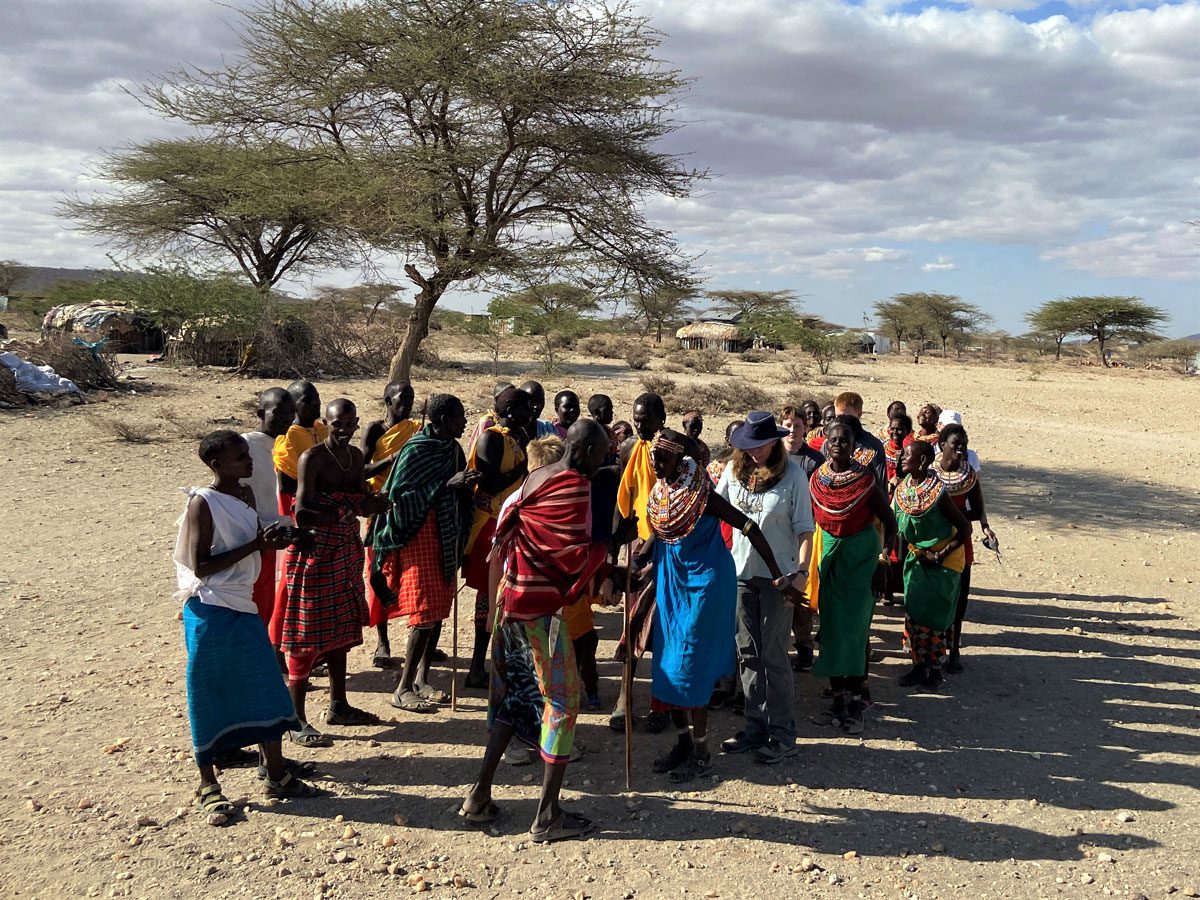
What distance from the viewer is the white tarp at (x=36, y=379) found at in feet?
49.7

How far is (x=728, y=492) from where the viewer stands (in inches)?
179

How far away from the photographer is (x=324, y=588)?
4402 millimetres

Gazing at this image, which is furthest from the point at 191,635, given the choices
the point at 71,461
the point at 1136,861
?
the point at 71,461

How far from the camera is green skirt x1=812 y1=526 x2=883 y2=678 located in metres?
4.70

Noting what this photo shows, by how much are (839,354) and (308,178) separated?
1132 inches

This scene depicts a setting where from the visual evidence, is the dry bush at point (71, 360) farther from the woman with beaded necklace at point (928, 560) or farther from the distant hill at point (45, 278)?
the woman with beaded necklace at point (928, 560)

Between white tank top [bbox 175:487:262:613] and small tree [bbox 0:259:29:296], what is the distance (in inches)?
2465

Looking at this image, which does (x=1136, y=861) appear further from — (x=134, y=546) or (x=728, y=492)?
(x=134, y=546)

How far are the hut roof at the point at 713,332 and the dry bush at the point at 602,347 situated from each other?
8.48 metres

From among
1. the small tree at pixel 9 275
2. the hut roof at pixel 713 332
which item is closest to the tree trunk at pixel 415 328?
the hut roof at pixel 713 332

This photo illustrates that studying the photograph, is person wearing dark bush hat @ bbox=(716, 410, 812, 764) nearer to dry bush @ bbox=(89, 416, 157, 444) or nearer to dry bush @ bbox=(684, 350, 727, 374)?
dry bush @ bbox=(89, 416, 157, 444)

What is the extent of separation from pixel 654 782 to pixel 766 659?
79 cm

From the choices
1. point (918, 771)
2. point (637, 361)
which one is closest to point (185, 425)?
point (918, 771)

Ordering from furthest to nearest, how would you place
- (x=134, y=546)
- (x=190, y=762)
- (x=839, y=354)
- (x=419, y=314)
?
(x=839, y=354) → (x=419, y=314) → (x=134, y=546) → (x=190, y=762)
